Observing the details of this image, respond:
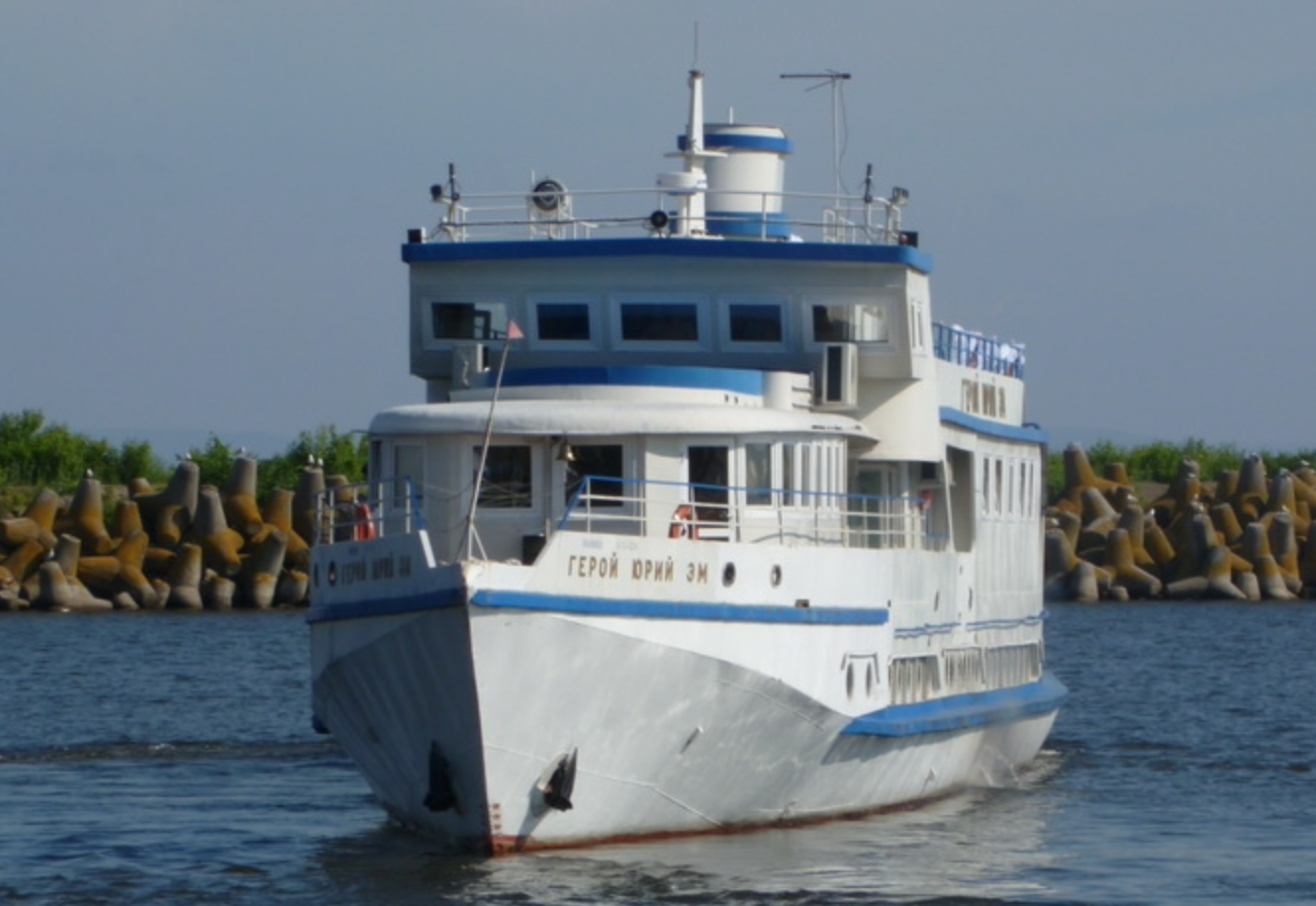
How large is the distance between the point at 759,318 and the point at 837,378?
1328mm

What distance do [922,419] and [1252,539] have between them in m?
53.0

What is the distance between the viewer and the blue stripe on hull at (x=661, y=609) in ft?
76.7

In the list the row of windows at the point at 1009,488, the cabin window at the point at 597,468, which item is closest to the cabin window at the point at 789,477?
the cabin window at the point at 597,468

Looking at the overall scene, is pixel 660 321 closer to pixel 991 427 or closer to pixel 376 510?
pixel 376 510

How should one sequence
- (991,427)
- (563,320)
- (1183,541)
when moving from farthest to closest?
1. (1183,541)
2. (991,427)
3. (563,320)

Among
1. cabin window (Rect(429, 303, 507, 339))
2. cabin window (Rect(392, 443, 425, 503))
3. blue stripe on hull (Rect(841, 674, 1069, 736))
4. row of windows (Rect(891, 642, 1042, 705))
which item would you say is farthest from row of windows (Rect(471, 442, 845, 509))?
cabin window (Rect(429, 303, 507, 339))

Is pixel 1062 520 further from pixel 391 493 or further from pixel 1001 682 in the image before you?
pixel 391 493

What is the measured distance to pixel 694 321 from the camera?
98.1ft

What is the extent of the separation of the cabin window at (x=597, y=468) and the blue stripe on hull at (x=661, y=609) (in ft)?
5.68

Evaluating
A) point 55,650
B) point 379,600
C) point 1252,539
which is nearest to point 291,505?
point 55,650

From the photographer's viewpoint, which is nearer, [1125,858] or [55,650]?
[1125,858]

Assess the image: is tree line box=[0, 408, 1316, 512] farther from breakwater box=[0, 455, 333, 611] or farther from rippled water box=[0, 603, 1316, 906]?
rippled water box=[0, 603, 1316, 906]

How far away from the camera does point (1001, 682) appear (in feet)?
111

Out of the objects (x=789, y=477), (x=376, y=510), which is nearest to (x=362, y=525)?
(x=376, y=510)
